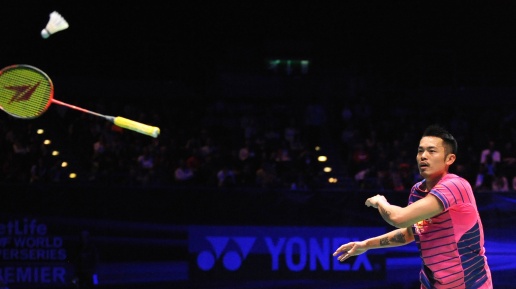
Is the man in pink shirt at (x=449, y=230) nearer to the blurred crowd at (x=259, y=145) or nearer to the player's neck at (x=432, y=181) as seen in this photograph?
the player's neck at (x=432, y=181)

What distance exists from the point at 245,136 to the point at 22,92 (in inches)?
452

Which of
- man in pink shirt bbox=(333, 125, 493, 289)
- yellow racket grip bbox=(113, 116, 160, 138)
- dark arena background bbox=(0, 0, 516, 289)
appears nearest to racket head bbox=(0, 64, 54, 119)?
yellow racket grip bbox=(113, 116, 160, 138)

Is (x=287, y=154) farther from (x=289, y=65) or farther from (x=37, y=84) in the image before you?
(x=37, y=84)

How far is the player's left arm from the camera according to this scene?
15.4 ft

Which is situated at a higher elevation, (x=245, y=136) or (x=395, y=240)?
(x=245, y=136)

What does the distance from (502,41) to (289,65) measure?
7.16 metres

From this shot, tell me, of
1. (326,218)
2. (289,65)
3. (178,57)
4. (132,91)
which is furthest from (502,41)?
(326,218)

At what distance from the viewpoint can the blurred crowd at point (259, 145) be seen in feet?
50.1

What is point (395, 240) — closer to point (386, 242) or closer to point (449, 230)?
point (386, 242)

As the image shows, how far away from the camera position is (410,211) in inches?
185

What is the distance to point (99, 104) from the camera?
65.7ft

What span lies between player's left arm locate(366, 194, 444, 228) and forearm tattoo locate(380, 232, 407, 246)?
3.28 feet

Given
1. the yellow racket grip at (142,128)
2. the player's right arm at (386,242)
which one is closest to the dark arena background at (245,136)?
the yellow racket grip at (142,128)

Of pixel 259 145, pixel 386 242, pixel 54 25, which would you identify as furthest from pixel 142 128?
pixel 259 145
